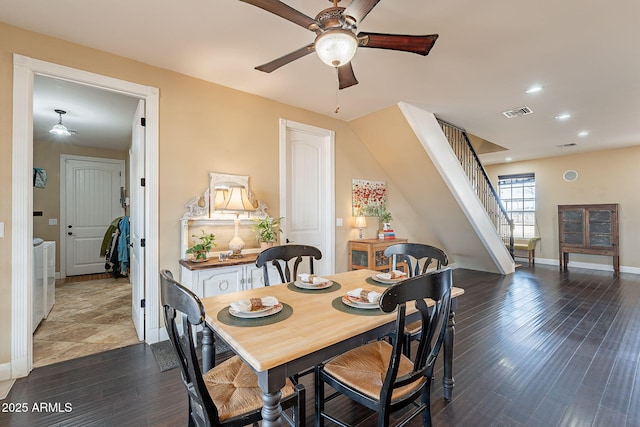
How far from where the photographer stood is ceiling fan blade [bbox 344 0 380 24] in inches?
60.0

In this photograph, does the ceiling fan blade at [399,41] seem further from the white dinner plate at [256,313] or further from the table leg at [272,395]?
the table leg at [272,395]

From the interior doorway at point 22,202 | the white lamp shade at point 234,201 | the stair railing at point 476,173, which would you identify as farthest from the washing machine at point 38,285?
the stair railing at point 476,173

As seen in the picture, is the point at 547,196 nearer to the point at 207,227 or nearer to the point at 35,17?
the point at 207,227

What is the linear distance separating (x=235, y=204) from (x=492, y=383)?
2784 millimetres

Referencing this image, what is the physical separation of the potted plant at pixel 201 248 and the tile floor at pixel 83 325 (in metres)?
1.03

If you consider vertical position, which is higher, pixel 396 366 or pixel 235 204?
pixel 235 204

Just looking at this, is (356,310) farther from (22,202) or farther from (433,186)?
(433,186)

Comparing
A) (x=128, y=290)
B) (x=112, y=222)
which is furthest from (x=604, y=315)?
(x=112, y=222)

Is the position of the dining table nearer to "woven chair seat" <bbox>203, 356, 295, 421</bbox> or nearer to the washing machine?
"woven chair seat" <bbox>203, 356, 295, 421</bbox>

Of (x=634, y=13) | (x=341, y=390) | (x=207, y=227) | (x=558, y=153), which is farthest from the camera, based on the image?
(x=558, y=153)

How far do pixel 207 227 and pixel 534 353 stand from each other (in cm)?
344

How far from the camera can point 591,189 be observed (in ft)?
21.6

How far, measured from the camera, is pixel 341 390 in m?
1.44

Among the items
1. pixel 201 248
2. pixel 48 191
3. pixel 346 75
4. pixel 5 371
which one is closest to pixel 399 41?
pixel 346 75
